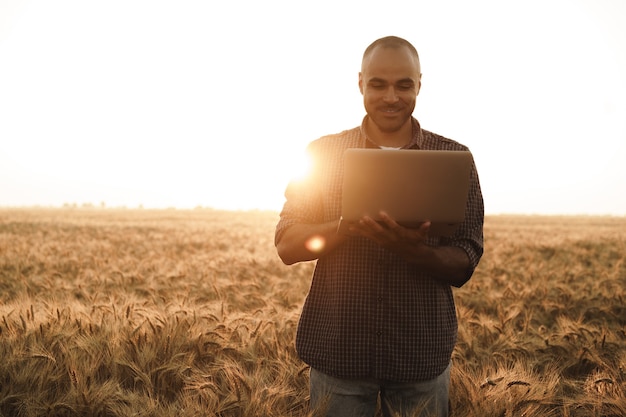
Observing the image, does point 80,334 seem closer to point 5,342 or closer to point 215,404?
point 5,342

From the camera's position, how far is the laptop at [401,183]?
1705mm

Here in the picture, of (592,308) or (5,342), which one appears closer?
(5,342)

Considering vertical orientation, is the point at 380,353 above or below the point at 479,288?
above

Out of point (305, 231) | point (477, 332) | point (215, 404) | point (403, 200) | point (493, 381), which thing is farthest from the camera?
point (477, 332)

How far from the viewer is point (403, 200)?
1.72m

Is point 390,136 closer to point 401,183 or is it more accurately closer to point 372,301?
point 401,183

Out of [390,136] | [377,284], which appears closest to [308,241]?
[377,284]

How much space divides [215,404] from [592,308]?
16.8ft

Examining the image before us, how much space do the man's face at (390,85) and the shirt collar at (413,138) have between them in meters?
0.10

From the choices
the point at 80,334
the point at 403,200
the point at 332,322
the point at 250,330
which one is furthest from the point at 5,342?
the point at 403,200

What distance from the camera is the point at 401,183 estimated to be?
1713 millimetres

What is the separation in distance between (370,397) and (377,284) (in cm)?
48

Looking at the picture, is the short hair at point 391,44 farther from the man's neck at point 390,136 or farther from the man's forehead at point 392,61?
the man's neck at point 390,136

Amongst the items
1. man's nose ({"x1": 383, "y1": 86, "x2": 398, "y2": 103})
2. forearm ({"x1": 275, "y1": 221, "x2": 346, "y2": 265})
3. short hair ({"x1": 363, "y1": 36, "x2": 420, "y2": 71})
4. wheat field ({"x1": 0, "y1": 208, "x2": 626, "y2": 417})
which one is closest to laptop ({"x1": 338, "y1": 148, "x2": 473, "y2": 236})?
forearm ({"x1": 275, "y1": 221, "x2": 346, "y2": 265})
